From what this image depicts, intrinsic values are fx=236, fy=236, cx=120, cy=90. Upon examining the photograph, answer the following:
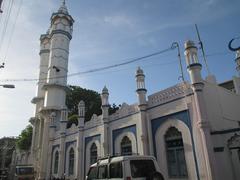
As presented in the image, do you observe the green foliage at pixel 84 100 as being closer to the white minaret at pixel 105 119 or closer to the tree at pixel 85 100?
the tree at pixel 85 100

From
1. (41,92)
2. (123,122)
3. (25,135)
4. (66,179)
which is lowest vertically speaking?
(66,179)

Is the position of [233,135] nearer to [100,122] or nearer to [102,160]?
[102,160]

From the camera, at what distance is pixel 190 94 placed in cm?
1325

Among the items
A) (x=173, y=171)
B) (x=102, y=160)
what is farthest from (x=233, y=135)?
(x=102, y=160)

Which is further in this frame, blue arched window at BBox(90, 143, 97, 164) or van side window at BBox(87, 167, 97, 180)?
blue arched window at BBox(90, 143, 97, 164)

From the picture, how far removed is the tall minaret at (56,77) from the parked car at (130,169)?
68.0 ft

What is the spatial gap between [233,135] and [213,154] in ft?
4.57

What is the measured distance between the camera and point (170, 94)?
1459cm

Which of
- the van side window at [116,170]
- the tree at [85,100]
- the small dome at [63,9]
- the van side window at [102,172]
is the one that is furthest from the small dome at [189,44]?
the small dome at [63,9]

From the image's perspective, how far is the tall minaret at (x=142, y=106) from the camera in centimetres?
1513

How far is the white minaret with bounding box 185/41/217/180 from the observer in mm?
11398

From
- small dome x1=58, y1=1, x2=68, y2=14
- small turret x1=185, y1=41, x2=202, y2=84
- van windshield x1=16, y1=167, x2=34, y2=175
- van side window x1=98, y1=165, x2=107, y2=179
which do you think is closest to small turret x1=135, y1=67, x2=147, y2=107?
small turret x1=185, y1=41, x2=202, y2=84

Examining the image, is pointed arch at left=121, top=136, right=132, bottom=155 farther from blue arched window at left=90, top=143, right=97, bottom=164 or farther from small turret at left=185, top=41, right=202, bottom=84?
small turret at left=185, top=41, right=202, bottom=84

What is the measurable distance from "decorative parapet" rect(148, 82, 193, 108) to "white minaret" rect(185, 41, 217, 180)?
0.73 metres
